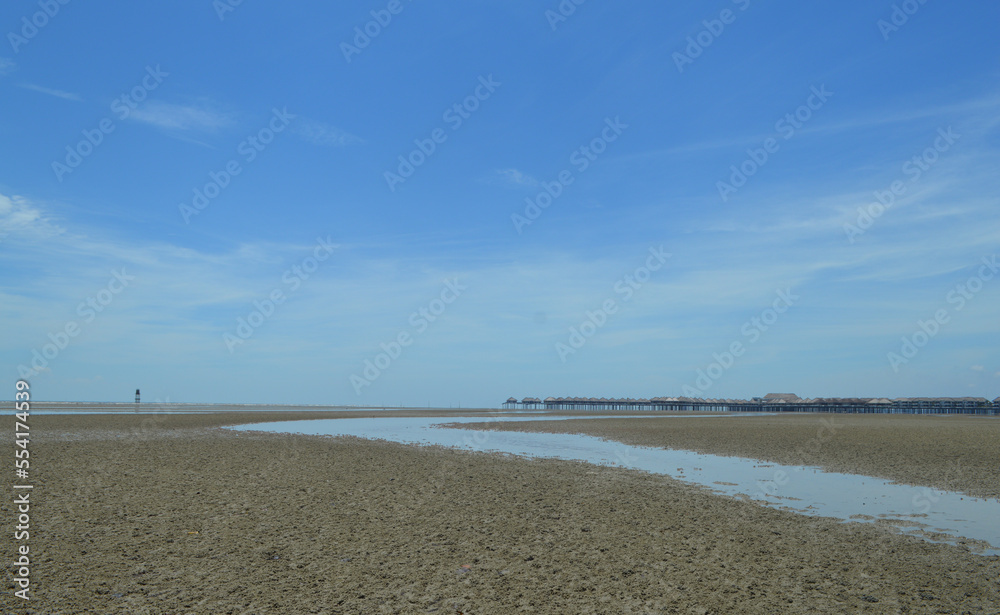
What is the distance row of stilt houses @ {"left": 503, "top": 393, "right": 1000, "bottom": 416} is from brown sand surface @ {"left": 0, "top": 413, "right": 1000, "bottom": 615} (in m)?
143

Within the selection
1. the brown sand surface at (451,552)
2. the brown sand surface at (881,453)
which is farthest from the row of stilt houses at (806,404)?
the brown sand surface at (451,552)

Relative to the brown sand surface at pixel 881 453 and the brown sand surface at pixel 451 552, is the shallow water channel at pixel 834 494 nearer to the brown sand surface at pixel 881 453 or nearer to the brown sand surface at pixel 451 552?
the brown sand surface at pixel 451 552

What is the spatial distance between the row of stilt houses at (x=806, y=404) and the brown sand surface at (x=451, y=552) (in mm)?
142648

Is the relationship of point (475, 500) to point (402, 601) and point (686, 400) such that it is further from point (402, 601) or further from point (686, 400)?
point (686, 400)

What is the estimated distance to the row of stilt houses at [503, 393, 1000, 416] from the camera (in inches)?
5226

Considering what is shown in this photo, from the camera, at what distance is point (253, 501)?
47.6 feet

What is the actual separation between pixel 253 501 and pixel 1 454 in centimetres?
1546

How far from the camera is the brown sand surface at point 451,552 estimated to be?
8.22 m

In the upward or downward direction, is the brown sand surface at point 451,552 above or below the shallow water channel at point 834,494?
above

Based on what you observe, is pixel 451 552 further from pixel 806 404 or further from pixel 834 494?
pixel 806 404

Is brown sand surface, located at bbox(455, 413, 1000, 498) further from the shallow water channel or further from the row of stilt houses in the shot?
the row of stilt houses

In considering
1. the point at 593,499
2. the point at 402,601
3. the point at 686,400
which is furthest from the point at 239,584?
the point at 686,400

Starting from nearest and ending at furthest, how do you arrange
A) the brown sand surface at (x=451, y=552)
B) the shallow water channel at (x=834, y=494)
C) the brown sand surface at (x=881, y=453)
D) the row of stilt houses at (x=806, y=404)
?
the brown sand surface at (x=451, y=552), the shallow water channel at (x=834, y=494), the brown sand surface at (x=881, y=453), the row of stilt houses at (x=806, y=404)

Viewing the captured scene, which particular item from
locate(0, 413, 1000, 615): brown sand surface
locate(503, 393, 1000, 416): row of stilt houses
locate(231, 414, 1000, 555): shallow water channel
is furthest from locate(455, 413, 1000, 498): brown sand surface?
locate(503, 393, 1000, 416): row of stilt houses
